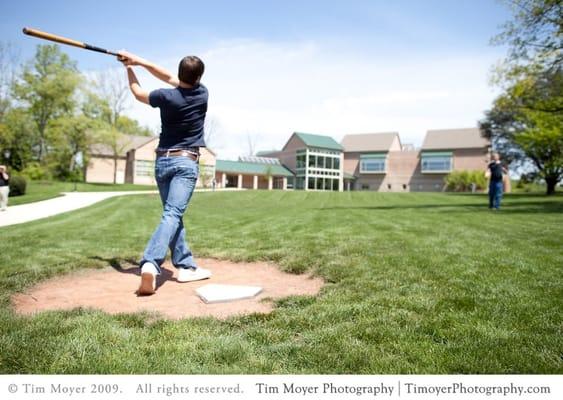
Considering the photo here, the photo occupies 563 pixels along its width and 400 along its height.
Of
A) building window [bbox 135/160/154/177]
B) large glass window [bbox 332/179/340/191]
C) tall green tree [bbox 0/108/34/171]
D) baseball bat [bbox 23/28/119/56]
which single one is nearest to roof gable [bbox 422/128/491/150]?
large glass window [bbox 332/179/340/191]

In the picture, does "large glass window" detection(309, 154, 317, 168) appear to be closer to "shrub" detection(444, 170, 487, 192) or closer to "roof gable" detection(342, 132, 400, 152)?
"roof gable" detection(342, 132, 400, 152)

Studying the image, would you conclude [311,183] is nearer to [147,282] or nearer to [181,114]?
[181,114]

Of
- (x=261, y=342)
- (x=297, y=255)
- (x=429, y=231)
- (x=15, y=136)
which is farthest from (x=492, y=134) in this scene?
(x=15, y=136)

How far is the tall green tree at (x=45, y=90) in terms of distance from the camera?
45.3m

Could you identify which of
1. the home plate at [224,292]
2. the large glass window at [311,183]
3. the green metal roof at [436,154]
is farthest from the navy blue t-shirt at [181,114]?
the green metal roof at [436,154]

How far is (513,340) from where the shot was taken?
2488 mm

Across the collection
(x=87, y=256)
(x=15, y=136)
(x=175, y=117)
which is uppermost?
(x=15, y=136)

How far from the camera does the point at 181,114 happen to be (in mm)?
4125

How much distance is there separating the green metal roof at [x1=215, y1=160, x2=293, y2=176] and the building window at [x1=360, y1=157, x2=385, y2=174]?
13.5m

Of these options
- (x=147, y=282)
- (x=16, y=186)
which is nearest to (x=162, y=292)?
(x=147, y=282)

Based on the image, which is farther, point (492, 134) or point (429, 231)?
point (492, 134)

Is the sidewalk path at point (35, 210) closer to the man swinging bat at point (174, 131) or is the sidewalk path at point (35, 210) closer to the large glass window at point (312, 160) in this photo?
the man swinging bat at point (174, 131)
